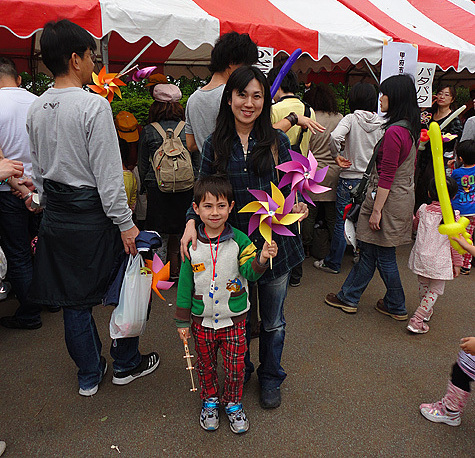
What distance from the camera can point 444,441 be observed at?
2.09 metres

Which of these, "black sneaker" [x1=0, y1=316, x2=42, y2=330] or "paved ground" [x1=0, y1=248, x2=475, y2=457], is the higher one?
"paved ground" [x1=0, y1=248, x2=475, y2=457]

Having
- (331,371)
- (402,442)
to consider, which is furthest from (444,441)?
(331,371)

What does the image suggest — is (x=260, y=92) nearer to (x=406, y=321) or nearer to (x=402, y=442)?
(x=402, y=442)

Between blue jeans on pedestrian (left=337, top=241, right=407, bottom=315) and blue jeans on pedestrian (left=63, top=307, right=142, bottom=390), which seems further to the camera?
blue jeans on pedestrian (left=337, top=241, right=407, bottom=315)

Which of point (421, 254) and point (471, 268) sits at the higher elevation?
point (421, 254)

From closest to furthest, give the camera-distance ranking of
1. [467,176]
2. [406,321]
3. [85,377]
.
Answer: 1. [85,377]
2. [406,321]
3. [467,176]

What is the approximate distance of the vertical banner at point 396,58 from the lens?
15.1 ft

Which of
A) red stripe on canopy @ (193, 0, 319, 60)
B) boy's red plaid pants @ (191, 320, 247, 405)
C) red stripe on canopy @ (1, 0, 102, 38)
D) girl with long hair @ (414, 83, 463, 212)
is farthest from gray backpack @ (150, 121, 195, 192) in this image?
girl with long hair @ (414, 83, 463, 212)

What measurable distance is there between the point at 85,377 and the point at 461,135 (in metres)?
4.82

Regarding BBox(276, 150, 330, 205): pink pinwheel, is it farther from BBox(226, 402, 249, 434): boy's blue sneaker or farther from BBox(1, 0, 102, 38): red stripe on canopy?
BBox(1, 0, 102, 38): red stripe on canopy

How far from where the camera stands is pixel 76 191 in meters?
2.08

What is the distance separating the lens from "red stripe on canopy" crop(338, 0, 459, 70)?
198 inches

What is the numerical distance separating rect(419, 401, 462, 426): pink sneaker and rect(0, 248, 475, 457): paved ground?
0.04 meters

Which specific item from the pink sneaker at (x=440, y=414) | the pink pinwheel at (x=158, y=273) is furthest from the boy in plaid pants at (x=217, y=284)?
the pink sneaker at (x=440, y=414)
